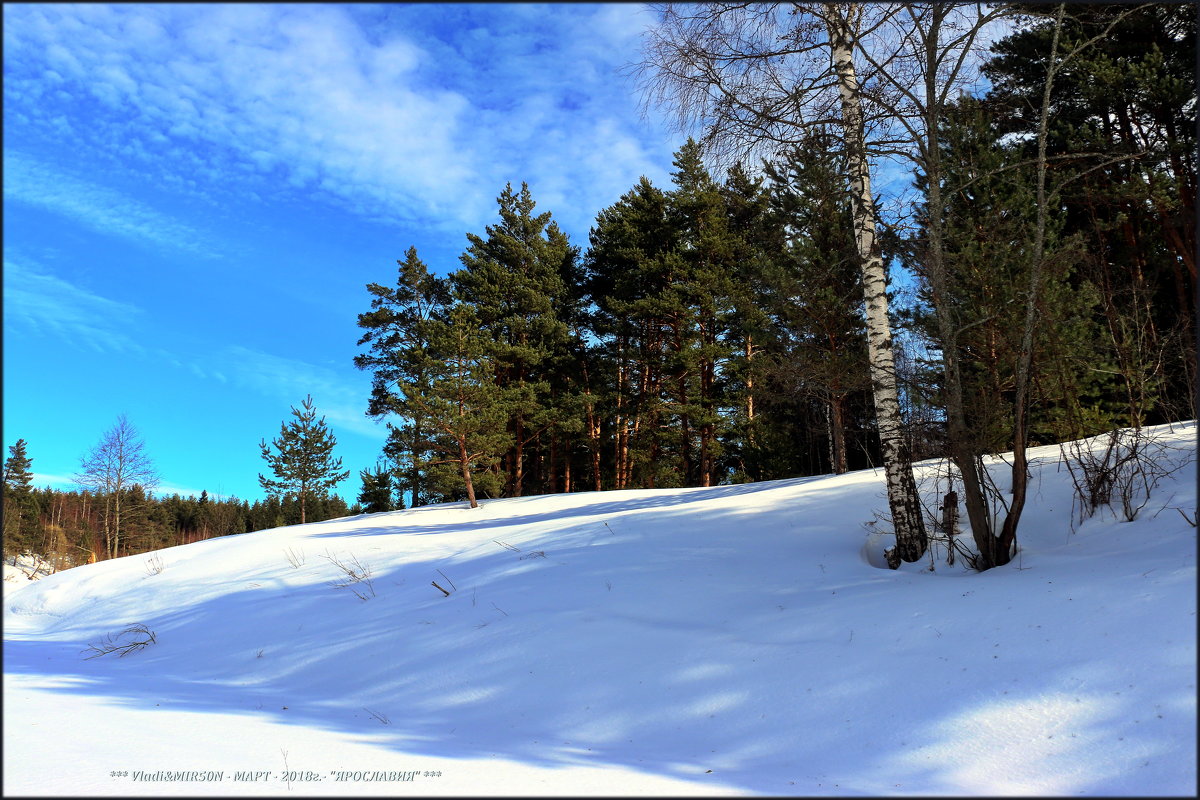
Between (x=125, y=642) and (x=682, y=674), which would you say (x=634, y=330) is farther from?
(x=682, y=674)

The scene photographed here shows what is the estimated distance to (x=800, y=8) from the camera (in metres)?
5.99

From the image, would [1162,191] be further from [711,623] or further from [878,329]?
[711,623]

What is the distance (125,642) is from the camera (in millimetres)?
7285

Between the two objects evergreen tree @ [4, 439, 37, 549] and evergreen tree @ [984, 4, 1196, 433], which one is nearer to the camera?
evergreen tree @ [984, 4, 1196, 433]

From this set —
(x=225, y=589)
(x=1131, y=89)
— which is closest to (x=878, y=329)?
A: (x=225, y=589)

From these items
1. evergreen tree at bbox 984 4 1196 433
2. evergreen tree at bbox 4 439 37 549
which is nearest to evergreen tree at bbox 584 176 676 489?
evergreen tree at bbox 984 4 1196 433

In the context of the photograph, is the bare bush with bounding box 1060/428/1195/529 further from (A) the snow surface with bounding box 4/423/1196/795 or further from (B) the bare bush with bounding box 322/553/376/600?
(B) the bare bush with bounding box 322/553/376/600

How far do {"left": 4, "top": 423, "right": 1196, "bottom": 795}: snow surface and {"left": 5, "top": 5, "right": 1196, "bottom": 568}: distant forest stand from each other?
1845 millimetres

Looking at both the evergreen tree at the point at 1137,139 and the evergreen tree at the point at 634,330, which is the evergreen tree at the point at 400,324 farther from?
the evergreen tree at the point at 1137,139

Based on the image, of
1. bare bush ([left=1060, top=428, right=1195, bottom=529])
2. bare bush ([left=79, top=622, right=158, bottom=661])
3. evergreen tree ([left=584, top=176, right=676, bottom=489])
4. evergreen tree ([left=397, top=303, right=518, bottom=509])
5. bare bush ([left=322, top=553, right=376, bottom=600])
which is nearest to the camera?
bare bush ([left=1060, top=428, right=1195, bottom=529])

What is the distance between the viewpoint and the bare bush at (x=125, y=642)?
22.6 ft

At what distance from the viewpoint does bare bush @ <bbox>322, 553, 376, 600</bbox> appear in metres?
7.19

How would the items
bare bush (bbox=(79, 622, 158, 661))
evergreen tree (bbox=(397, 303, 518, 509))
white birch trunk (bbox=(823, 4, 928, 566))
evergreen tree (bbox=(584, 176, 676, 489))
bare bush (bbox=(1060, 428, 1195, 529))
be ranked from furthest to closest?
evergreen tree (bbox=(584, 176, 676, 489)) → evergreen tree (bbox=(397, 303, 518, 509)) → bare bush (bbox=(79, 622, 158, 661)) → white birch trunk (bbox=(823, 4, 928, 566)) → bare bush (bbox=(1060, 428, 1195, 529))

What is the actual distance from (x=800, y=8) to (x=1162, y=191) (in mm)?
11766
